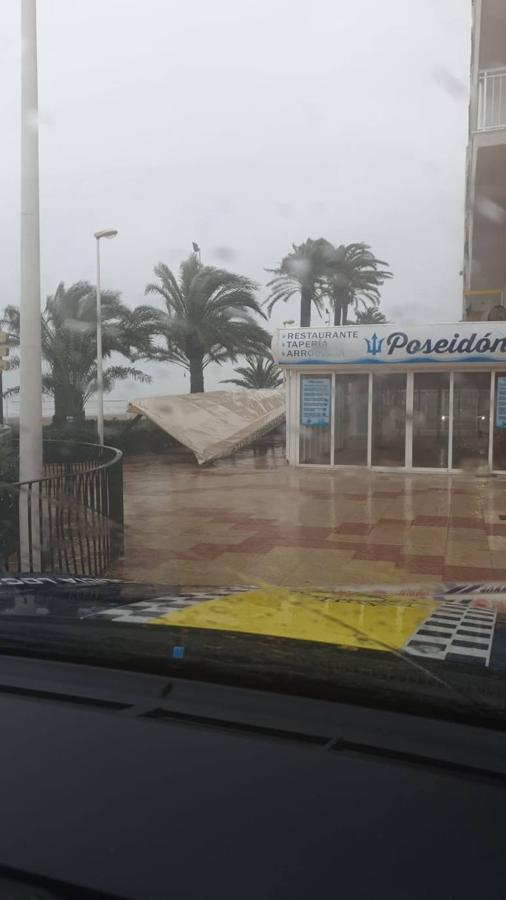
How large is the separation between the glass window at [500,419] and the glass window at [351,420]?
2398mm

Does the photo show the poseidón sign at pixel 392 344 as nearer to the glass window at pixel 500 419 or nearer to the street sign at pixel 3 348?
the glass window at pixel 500 419

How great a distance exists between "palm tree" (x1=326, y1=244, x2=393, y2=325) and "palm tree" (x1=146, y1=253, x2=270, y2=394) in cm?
290

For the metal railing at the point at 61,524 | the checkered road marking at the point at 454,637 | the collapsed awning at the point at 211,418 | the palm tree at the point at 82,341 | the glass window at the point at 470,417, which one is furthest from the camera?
the palm tree at the point at 82,341

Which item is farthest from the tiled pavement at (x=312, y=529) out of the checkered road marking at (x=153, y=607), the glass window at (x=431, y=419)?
the checkered road marking at (x=153, y=607)

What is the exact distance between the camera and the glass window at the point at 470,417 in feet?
45.6

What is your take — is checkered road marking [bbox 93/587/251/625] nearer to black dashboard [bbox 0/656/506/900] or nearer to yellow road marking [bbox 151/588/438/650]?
yellow road marking [bbox 151/588/438/650]

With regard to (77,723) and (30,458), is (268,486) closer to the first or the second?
(30,458)

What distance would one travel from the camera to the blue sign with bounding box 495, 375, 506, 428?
44.7ft

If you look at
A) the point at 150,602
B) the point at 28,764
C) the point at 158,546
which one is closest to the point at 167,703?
the point at 28,764

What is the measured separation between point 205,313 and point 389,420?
6.91m

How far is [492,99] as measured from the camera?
12.8 metres

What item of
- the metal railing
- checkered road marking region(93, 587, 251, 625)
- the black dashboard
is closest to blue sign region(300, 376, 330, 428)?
the metal railing

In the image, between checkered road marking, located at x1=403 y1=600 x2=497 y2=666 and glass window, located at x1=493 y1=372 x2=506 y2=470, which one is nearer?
checkered road marking, located at x1=403 y1=600 x2=497 y2=666

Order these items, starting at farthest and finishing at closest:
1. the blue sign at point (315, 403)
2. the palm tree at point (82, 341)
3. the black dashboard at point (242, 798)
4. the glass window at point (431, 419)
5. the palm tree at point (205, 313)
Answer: the palm tree at point (205, 313) < the palm tree at point (82, 341) < the blue sign at point (315, 403) < the glass window at point (431, 419) < the black dashboard at point (242, 798)
